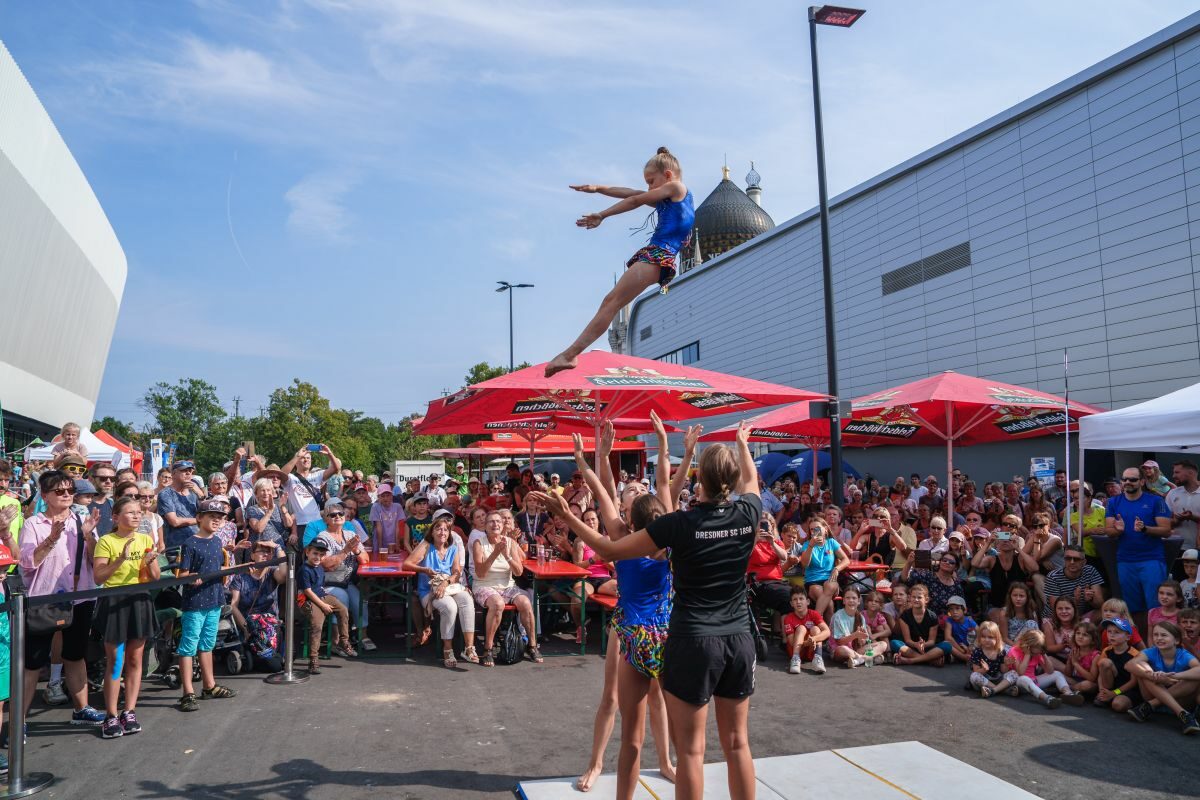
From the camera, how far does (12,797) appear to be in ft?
13.8

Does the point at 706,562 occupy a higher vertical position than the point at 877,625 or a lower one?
higher

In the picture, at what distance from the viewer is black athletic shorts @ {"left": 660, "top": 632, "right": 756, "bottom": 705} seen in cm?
316

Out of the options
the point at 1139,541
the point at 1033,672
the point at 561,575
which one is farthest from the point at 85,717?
the point at 1139,541

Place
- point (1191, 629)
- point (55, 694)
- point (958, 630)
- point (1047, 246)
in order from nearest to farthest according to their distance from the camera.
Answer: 1. point (55, 694)
2. point (1191, 629)
3. point (958, 630)
4. point (1047, 246)

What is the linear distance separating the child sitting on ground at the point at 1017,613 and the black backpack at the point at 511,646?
4592 millimetres

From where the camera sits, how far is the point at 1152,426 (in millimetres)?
7191

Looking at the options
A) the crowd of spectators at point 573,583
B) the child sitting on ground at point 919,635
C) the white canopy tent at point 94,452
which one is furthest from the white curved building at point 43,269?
the child sitting on ground at point 919,635

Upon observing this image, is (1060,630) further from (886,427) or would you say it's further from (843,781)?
(886,427)

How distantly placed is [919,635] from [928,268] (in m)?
15.3

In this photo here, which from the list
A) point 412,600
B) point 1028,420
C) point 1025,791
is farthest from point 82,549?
point 1028,420

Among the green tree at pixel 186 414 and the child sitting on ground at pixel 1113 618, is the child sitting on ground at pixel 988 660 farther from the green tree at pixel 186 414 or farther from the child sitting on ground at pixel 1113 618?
the green tree at pixel 186 414

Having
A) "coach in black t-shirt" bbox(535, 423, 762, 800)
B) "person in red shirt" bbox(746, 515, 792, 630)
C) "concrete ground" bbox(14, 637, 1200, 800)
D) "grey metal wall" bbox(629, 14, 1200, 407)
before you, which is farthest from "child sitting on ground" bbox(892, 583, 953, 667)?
"grey metal wall" bbox(629, 14, 1200, 407)

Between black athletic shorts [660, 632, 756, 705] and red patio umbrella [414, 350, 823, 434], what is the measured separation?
14.6 feet

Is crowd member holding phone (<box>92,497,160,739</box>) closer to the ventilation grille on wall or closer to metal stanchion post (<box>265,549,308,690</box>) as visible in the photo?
metal stanchion post (<box>265,549,308,690</box>)
